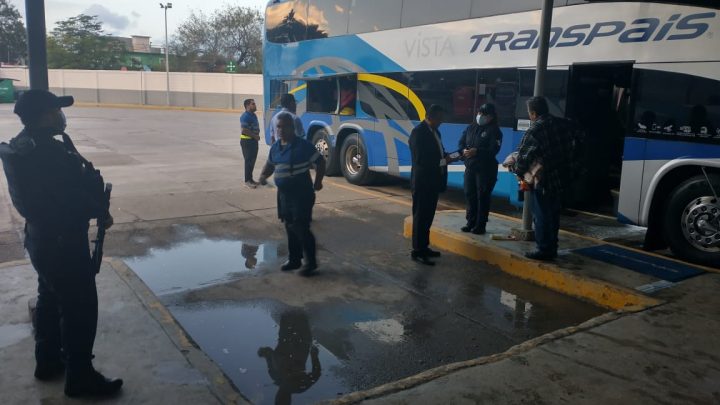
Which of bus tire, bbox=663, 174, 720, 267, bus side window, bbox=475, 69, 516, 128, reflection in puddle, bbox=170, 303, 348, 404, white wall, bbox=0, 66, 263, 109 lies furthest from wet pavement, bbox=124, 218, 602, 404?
white wall, bbox=0, 66, 263, 109

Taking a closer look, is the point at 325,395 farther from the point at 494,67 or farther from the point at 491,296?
the point at 494,67

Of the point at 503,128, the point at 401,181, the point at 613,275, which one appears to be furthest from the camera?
the point at 401,181

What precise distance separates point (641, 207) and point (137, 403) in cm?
600

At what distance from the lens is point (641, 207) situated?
7.05 metres

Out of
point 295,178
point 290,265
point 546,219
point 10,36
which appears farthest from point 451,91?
point 10,36

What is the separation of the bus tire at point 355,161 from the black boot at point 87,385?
887 centimetres

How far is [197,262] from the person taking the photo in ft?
22.7

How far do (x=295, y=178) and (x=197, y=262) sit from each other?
1737 millimetres

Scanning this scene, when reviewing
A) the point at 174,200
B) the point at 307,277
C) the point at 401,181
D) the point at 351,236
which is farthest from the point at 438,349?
the point at 401,181

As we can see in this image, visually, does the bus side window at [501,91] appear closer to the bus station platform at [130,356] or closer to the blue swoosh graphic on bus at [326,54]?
the blue swoosh graphic on bus at [326,54]

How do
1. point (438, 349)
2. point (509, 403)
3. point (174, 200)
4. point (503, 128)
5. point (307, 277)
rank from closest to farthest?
point (509, 403), point (438, 349), point (307, 277), point (503, 128), point (174, 200)

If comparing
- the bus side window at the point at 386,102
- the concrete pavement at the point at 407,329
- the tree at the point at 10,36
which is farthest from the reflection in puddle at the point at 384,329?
the tree at the point at 10,36

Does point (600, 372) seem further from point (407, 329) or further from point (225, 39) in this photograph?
point (225, 39)

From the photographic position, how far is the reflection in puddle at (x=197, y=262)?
20.5 feet
